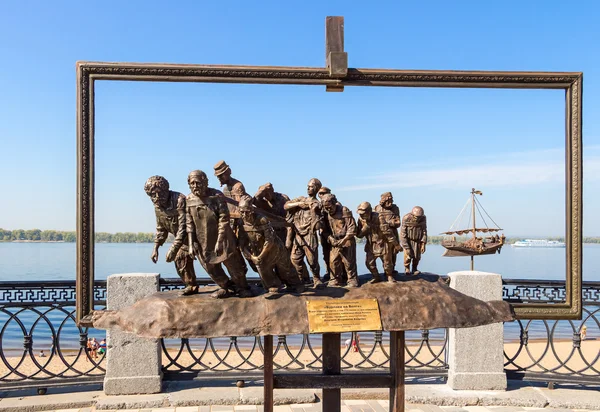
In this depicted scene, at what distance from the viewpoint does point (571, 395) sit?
6500 millimetres

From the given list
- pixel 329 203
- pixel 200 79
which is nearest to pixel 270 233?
pixel 329 203

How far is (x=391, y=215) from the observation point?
4.58 m

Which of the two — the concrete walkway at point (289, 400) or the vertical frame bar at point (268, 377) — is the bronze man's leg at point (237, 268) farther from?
the concrete walkway at point (289, 400)

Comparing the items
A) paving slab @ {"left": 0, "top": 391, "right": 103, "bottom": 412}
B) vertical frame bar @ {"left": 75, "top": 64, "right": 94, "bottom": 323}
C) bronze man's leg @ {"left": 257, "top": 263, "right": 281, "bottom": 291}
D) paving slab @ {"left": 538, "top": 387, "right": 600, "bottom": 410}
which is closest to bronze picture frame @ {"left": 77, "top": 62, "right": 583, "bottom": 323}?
vertical frame bar @ {"left": 75, "top": 64, "right": 94, "bottom": 323}

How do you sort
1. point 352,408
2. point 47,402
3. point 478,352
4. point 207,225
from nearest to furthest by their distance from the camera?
point 207,225 < point 47,402 < point 352,408 < point 478,352

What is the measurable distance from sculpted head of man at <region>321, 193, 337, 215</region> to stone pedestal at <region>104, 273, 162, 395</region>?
314cm

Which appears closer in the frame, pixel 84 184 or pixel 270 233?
pixel 270 233

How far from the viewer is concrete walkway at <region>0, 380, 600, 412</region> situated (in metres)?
6.08

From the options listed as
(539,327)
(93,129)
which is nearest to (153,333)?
(93,129)

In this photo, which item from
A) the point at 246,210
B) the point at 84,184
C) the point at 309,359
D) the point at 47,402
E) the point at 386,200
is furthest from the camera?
the point at 309,359

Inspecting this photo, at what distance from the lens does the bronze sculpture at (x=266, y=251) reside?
12.6ft

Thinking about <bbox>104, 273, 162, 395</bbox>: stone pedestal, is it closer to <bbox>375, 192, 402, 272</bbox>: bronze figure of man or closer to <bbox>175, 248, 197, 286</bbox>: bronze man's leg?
<bbox>175, 248, 197, 286</bbox>: bronze man's leg

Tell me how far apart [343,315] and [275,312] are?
61 cm

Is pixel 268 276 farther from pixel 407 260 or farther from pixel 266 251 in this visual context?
pixel 407 260
